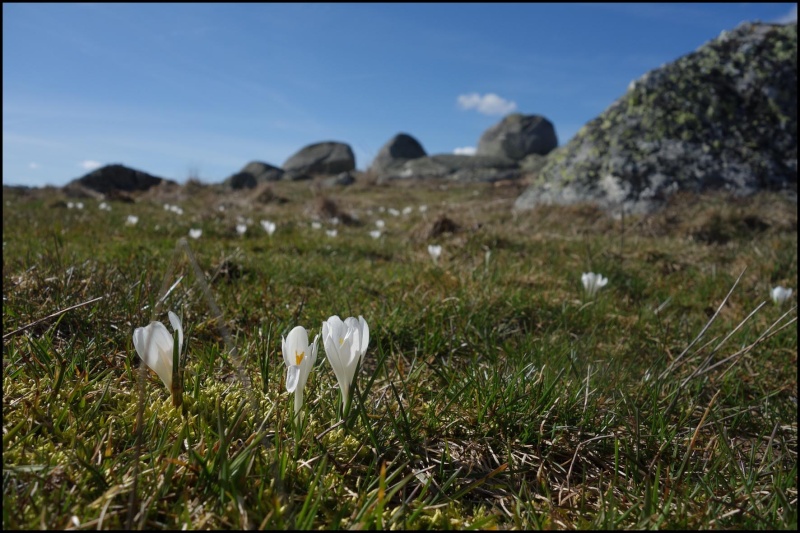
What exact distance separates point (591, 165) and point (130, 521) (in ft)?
33.2

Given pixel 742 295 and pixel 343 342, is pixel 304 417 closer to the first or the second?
pixel 343 342

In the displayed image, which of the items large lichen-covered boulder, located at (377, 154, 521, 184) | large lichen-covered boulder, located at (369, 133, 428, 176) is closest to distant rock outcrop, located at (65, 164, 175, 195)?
large lichen-covered boulder, located at (377, 154, 521, 184)

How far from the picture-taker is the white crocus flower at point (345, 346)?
1746 mm

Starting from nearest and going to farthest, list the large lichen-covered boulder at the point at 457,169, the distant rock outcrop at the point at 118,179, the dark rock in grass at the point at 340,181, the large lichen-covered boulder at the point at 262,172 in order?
the distant rock outcrop at the point at 118,179, the dark rock in grass at the point at 340,181, the large lichen-covered boulder at the point at 457,169, the large lichen-covered boulder at the point at 262,172

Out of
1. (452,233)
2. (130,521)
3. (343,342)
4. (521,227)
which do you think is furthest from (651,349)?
(521,227)

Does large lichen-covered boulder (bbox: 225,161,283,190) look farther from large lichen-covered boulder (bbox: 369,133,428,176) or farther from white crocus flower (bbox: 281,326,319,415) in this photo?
white crocus flower (bbox: 281,326,319,415)

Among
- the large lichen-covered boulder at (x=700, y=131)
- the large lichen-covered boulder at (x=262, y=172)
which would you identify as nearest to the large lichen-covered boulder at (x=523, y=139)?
the large lichen-covered boulder at (x=262, y=172)

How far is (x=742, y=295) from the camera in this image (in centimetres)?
489

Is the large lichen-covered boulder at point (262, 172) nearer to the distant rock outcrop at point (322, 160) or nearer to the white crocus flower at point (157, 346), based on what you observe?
the distant rock outcrop at point (322, 160)

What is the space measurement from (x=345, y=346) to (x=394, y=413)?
1.80 ft

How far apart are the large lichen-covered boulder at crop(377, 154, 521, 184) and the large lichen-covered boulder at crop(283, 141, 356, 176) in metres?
4.59

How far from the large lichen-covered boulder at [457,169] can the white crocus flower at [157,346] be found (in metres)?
26.6

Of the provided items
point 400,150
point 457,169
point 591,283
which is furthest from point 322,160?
point 591,283

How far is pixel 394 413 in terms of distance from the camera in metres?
2.14
